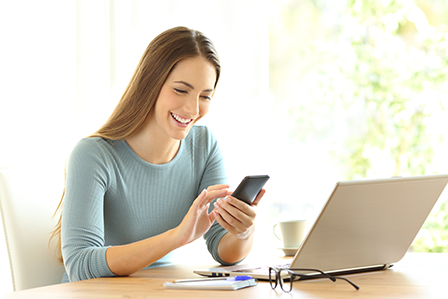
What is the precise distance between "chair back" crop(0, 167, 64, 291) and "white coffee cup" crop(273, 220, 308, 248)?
0.68 metres

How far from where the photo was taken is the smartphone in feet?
3.14

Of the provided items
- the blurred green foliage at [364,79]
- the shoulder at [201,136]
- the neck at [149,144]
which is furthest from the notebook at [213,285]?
the blurred green foliage at [364,79]

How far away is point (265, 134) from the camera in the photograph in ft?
6.95

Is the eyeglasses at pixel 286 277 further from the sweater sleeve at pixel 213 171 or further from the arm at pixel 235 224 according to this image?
the sweater sleeve at pixel 213 171

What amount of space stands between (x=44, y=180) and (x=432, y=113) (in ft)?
7.47

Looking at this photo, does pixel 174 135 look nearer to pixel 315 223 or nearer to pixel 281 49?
pixel 315 223

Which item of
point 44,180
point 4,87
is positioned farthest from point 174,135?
point 4,87

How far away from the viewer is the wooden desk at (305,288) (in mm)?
729

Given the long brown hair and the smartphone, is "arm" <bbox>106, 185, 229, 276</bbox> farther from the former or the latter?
the long brown hair

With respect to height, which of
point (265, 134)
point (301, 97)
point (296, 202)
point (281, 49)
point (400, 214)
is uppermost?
point (281, 49)

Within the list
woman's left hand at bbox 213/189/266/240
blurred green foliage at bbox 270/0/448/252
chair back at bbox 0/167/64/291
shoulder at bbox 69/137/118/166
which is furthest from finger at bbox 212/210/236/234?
blurred green foliage at bbox 270/0/448/252

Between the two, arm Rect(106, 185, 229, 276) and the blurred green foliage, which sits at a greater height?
the blurred green foliage

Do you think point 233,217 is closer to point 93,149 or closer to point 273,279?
point 273,279

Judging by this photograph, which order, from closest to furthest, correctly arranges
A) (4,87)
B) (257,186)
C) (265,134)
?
(257,186) → (4,87) → (265,134)
